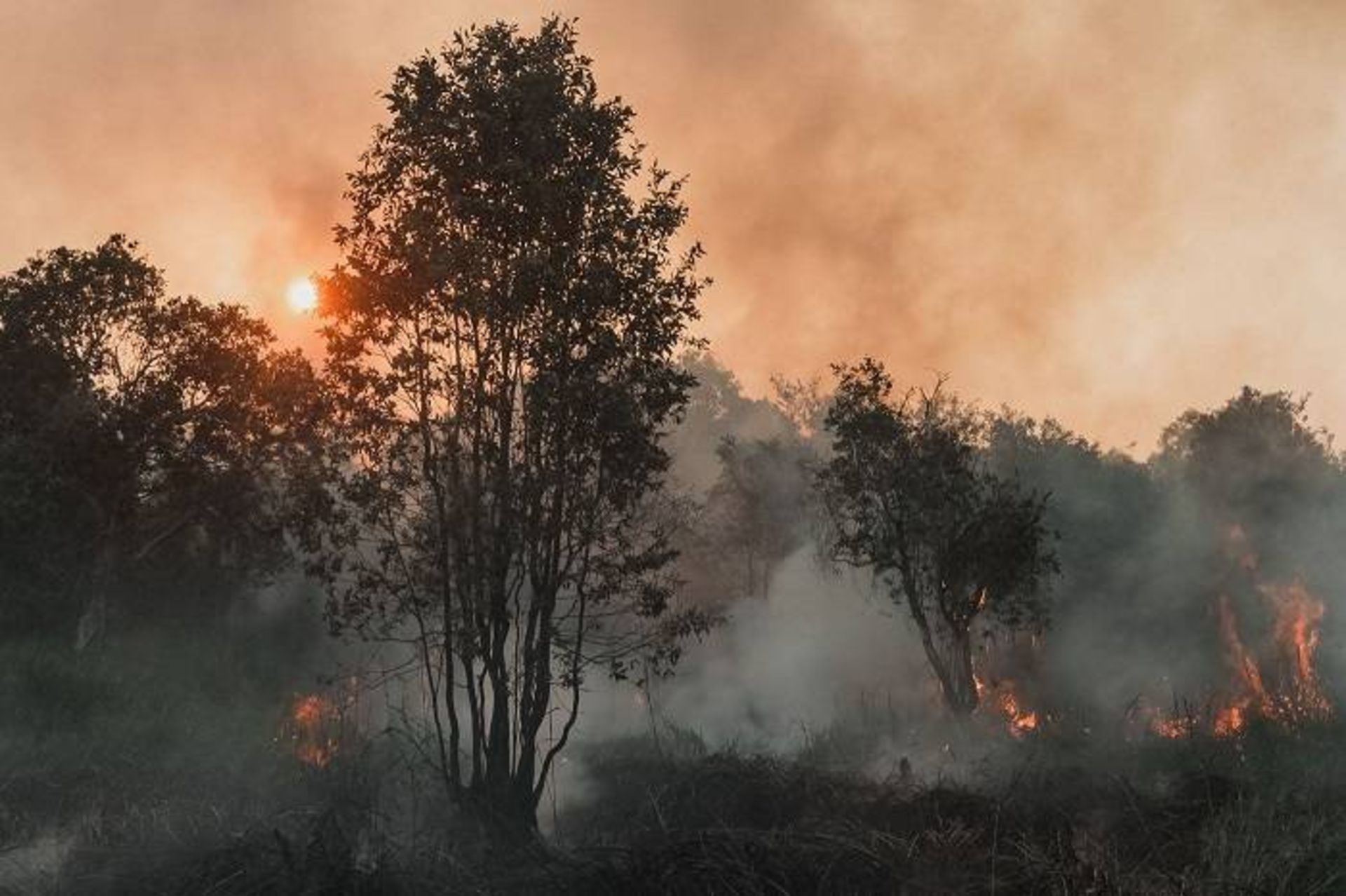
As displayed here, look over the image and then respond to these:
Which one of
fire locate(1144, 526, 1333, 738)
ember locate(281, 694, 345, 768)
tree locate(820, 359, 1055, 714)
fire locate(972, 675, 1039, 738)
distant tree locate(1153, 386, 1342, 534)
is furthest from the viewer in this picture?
distant tree locate(1153, 386, 1342, 534)

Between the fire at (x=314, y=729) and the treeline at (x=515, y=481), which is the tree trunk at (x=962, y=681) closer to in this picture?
the treeline at (x=515, y=481)

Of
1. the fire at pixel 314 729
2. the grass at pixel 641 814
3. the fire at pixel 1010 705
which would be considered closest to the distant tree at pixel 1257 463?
the fire at pixel 1010 705

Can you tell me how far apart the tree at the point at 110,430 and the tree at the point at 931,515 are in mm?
14331

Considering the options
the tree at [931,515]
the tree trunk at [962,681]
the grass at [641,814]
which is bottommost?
the grass at [641,814]

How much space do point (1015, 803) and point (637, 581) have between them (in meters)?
5.80

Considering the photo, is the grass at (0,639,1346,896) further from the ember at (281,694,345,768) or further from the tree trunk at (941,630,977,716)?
the tree trunk at (941,630,977,716)

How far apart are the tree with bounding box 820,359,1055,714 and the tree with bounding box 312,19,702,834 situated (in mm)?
11518

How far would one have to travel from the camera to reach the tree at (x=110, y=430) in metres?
27.1

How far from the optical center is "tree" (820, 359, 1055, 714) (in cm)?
2459

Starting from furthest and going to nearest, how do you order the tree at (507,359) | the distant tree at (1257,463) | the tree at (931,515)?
the distant tree at (1257,463)
the tree at (931,515)
the tree at (507,359)

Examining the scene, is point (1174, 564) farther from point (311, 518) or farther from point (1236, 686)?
point (311, 518)

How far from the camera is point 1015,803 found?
13.1 meters

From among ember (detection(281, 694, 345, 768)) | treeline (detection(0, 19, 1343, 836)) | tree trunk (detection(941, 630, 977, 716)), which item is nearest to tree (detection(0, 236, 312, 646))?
treeline (detection(0, 19, 1343, 836))

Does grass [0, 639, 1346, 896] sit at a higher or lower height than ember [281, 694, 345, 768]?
lower
